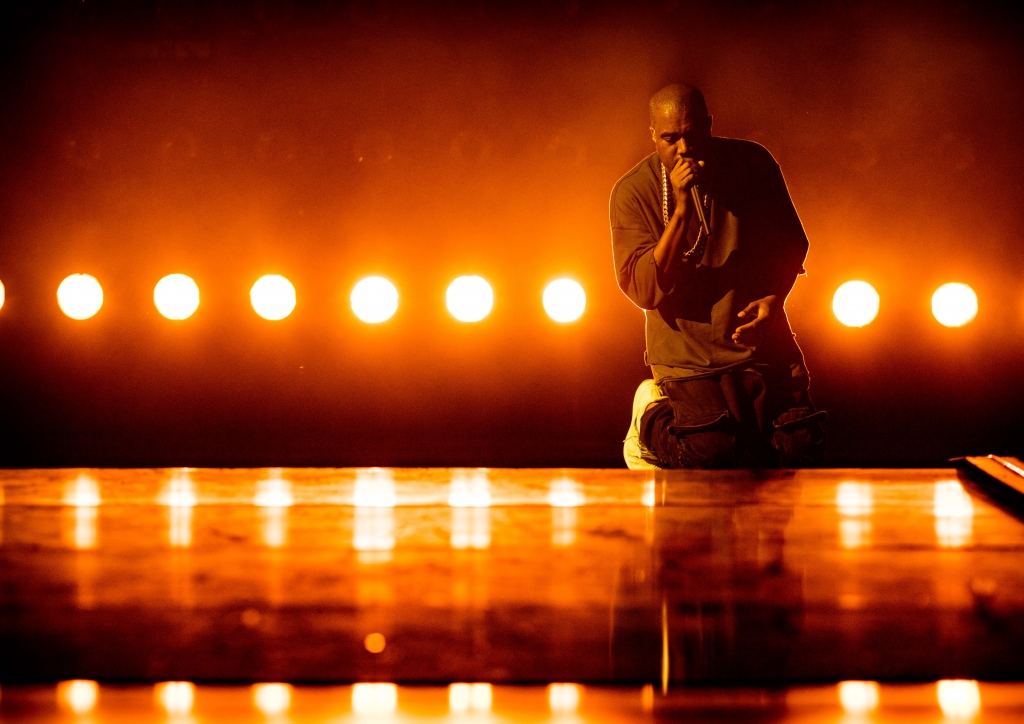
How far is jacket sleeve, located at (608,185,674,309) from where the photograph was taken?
196 centimetres

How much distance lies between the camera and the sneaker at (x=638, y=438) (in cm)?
209

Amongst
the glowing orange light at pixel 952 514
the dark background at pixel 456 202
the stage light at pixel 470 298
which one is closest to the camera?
the glowing orange light at pixel 952 514

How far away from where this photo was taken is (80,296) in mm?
2754

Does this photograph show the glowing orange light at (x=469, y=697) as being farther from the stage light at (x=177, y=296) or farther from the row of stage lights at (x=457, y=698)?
the stage light at (x=177, y=296)

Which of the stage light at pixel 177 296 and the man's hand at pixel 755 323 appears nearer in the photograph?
the man's hand at pixel 755 323

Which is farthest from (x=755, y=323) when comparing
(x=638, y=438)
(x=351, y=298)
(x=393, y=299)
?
(x=351, y=298)

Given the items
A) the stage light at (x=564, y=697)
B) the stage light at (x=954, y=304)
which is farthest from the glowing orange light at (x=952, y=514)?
the stage light at (x=954, y=304)

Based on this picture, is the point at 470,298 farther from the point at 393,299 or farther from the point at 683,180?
the point at 683,180

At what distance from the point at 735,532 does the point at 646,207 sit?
1.19 m

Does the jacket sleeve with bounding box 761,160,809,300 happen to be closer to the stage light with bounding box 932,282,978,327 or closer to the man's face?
the man's face

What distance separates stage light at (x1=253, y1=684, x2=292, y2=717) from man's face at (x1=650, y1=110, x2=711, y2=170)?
162 cm

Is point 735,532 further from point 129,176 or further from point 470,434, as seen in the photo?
point 129,176

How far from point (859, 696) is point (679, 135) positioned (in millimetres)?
1564

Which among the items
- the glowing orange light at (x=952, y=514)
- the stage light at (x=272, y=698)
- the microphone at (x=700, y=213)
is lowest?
the stage light at (x=272, y=698)
